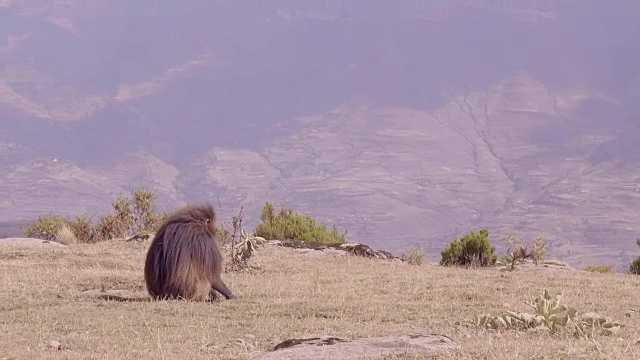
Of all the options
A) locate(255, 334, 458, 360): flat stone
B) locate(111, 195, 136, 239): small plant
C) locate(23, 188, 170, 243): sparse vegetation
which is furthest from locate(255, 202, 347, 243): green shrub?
locate(255, 334, 458, 360): flat stone

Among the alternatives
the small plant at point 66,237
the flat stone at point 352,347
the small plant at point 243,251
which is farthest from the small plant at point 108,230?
the flat stone at point 352,347

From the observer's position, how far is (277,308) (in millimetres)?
14328

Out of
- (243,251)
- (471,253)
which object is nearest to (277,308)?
(243,251)

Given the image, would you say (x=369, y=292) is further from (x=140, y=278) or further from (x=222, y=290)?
(x=140, y=278)

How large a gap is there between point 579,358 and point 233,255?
11.6 metres

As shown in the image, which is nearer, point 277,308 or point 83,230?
point 277,308

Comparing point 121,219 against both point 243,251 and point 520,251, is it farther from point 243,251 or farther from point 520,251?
point 520,251

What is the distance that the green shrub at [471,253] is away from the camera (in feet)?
81.9

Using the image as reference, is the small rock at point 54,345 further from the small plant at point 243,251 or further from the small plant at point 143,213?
the small plant at point 143,213

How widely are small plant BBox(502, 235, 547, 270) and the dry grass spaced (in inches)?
83.4

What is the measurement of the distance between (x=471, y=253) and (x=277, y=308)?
38.4 feet

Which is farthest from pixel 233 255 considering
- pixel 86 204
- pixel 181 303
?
pixel 86 204

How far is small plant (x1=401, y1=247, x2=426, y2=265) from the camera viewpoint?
82.1 ft

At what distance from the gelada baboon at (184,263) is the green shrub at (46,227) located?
17.5 meters
